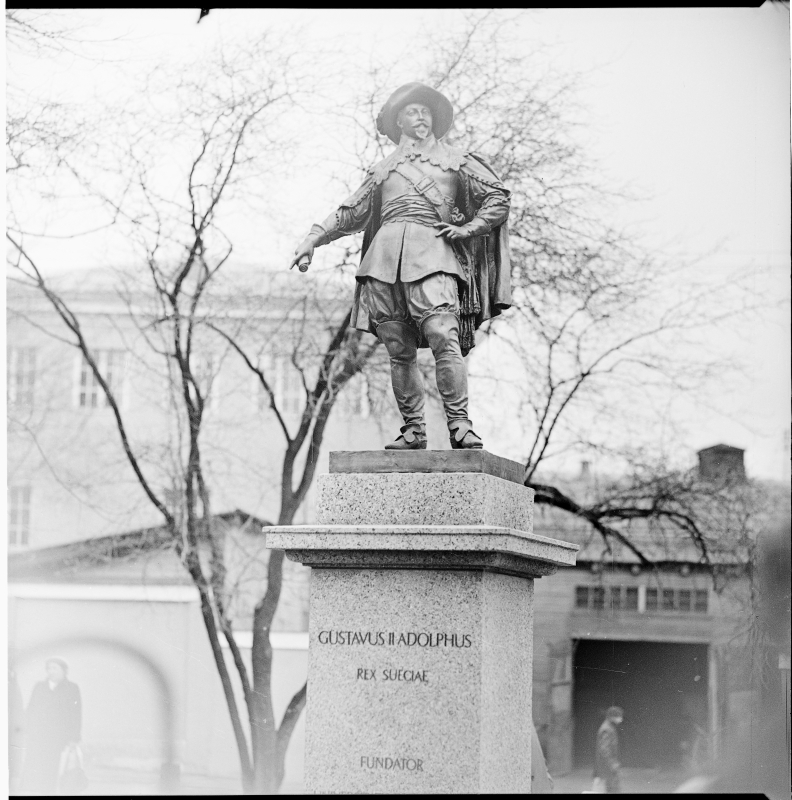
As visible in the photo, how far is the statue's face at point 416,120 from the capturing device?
7.20 m

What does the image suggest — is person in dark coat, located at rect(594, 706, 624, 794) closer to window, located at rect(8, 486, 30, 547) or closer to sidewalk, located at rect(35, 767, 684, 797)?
sidewalk, located at rect(35, 767, 684, 797)

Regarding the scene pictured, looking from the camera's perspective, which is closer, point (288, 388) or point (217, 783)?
point (217, 783)

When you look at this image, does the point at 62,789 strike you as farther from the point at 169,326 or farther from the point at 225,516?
the point at 169,326

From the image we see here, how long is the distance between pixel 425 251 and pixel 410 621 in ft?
6.54

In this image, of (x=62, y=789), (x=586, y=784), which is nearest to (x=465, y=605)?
(x=586, y=784)

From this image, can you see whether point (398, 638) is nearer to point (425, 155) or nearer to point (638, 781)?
point (425, 155)

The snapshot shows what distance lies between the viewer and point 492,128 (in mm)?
14891

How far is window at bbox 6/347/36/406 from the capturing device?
51.6 feet

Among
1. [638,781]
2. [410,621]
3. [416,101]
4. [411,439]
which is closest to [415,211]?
[416,101]

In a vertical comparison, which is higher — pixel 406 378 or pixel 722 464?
pixel 722 464

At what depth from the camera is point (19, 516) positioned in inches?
611

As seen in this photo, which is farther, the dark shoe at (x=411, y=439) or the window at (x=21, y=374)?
the window at (x=21, y=374)

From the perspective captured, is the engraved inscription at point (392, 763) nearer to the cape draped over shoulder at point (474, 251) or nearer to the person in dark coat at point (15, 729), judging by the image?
the cape draped over shoulder at point (474, 251)

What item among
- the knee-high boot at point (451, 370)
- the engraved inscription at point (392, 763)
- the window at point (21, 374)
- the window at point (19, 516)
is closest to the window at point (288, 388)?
A: the window at point (21, 374)
